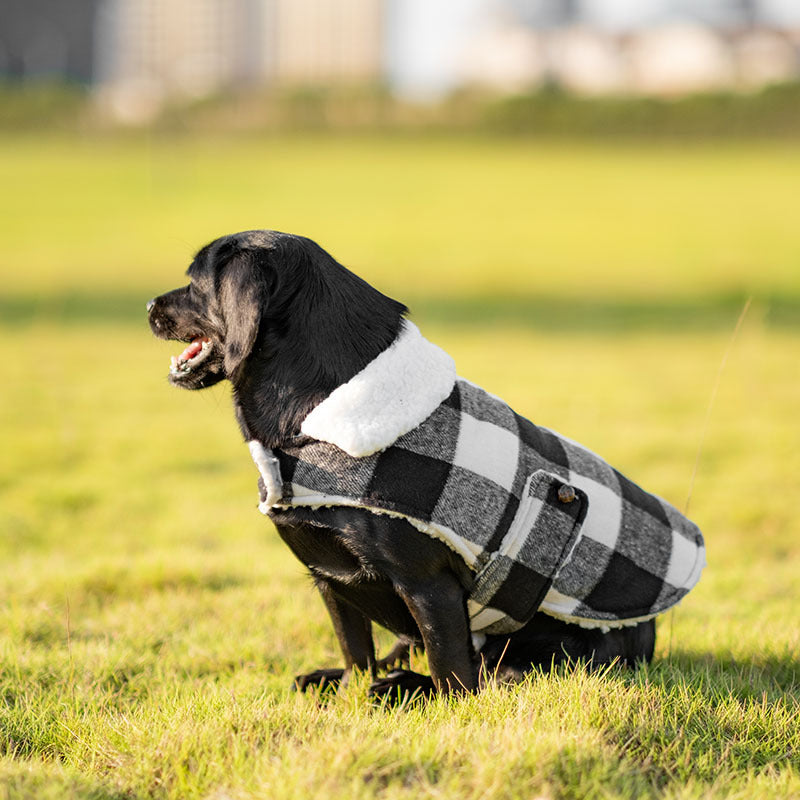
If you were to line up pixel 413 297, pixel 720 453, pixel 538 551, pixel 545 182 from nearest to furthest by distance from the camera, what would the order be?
pixel 538 551
pixel 720 453
pixel 413 297
pixel 545 182

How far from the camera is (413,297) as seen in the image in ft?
56.4

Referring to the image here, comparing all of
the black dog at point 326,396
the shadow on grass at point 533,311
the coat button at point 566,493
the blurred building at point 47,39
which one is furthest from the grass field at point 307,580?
the blurred building at point 47,39

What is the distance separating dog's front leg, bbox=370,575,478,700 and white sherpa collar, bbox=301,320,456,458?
1.55ft

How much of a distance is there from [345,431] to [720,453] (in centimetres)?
568

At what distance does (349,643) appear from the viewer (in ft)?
10.5

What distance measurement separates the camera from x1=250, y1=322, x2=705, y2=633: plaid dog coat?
8.74 ft

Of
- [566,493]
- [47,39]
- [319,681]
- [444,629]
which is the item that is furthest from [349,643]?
[47,39]

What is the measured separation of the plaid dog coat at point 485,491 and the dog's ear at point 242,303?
0.98 ft

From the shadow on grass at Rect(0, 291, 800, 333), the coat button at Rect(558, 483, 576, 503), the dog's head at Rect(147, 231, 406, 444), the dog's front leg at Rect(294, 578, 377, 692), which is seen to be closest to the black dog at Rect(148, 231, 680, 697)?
the dog's head at Rect(147, 231, 406, 444)

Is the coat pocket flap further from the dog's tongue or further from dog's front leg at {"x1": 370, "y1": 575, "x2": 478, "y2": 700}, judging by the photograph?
the dog's tongue

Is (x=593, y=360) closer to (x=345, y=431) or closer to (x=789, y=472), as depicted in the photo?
(x=789, y=472)

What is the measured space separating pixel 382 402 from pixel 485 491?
1.38 ft

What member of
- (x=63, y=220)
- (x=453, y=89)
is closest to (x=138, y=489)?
(x=63, y=220)

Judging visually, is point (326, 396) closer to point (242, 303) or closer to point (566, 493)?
point (242, 303)
